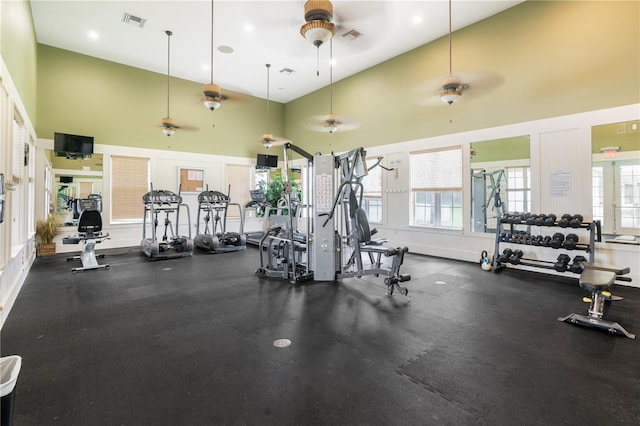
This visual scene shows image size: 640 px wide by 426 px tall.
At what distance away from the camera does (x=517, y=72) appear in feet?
18.9

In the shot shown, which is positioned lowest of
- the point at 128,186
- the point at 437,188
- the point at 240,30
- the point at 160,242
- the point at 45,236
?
the point at 160,242

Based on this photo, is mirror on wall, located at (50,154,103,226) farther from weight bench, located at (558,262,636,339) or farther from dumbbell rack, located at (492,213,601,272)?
weight bench, located at (558,262,636,339)

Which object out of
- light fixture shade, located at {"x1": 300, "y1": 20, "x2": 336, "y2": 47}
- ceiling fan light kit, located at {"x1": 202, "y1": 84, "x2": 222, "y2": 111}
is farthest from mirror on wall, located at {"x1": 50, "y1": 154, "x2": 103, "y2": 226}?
light fixture shade, located at {"x1": 300, "y1": 20, "x2": 336, "y2": 47}

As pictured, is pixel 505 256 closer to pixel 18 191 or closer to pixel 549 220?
pixel 549 220

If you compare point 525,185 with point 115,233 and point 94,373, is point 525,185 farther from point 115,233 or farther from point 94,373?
point 115,233

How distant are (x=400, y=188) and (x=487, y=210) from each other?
203cm

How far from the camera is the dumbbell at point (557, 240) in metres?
4.94

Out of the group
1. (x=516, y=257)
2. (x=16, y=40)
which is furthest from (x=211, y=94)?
(x=516, y=257)

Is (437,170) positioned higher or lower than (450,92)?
lower

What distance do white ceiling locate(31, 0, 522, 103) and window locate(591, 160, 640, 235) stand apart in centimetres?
342

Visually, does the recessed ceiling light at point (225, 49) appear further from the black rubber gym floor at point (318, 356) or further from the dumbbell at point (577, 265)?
the dumbbell at point (577, 265)

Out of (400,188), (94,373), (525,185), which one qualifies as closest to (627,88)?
(525,185)

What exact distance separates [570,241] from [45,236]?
1031 cm

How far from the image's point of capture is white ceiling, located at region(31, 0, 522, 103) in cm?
501
